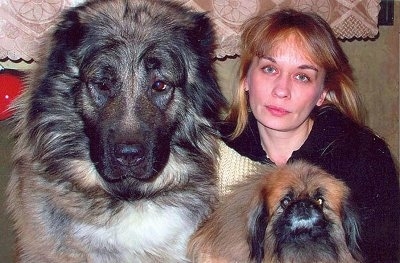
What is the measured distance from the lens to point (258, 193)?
5.43 ft

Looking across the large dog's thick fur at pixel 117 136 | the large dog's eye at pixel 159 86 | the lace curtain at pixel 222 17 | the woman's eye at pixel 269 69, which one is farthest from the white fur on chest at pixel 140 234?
the lace curtain at pixel 222 17

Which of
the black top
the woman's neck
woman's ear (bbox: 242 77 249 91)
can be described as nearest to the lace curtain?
woman's ear (bbox: 242 77 249 91)

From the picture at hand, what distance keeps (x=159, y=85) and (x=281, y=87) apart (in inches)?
16.4

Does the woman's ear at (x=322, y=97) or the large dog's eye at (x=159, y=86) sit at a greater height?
the large dog's eye at (x=159, y=86)

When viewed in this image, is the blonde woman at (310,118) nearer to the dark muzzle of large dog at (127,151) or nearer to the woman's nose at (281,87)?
the woman's nose at (281,87)

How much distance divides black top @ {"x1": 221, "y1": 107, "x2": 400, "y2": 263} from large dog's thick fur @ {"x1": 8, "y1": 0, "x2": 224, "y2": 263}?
352 millimetres

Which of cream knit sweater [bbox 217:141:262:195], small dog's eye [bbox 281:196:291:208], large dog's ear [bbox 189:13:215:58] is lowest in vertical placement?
small dog's eye [bbox 281:196:291:208]

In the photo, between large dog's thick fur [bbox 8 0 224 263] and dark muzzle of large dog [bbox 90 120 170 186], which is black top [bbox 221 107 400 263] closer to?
large dog's thick fur [bbox 8 0 224 263]

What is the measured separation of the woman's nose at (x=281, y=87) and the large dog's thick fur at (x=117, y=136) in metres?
0.20

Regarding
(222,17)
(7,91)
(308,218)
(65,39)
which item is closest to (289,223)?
(308,218)

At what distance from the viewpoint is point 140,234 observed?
173 centimetres

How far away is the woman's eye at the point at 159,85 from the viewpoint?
5.73 feet

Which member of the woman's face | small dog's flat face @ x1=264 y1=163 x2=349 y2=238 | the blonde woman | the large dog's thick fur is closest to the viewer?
small dog's flat face @ x1=264 y1=163 x2=349 y2=238

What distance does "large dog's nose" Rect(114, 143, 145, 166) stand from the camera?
62.6 inches
